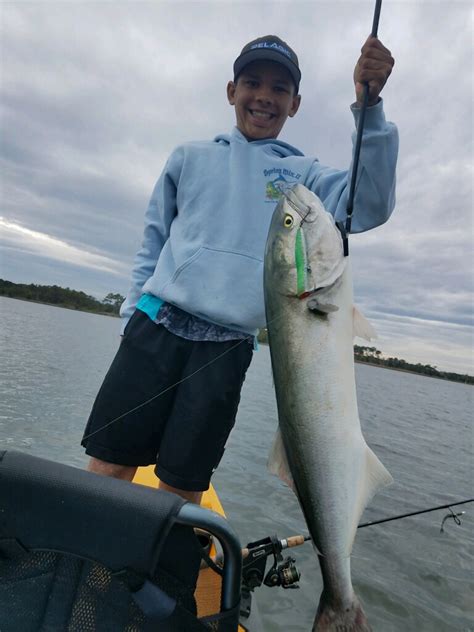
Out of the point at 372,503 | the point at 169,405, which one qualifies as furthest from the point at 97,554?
the point at 372,503

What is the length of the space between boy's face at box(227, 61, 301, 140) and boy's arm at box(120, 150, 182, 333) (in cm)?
49

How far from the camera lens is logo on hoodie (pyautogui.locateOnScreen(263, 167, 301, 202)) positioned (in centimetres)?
275

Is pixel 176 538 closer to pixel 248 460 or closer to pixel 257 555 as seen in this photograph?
pixel 257 555

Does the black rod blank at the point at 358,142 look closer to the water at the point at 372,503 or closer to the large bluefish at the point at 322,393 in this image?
the large bluefish at the point at 322,393

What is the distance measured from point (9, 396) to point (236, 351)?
1018 centimetres

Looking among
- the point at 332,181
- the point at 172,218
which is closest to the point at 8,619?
the point at 172,218

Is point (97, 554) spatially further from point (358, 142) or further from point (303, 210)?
point (358, 142)

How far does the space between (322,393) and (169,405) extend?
3.25 feet

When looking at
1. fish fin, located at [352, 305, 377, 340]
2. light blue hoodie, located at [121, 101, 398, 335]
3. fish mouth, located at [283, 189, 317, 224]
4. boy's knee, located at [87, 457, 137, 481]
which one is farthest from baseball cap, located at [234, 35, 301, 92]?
boy's knee, located at [87, 457, 137, 481]

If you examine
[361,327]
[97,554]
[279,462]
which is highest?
[361,327]

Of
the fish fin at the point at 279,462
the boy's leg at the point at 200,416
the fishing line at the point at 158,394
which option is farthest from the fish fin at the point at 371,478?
the fishing line at the point at 158,394

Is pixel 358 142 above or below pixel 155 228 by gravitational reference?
above

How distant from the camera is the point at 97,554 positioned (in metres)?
1.27

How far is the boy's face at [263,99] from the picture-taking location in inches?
110
